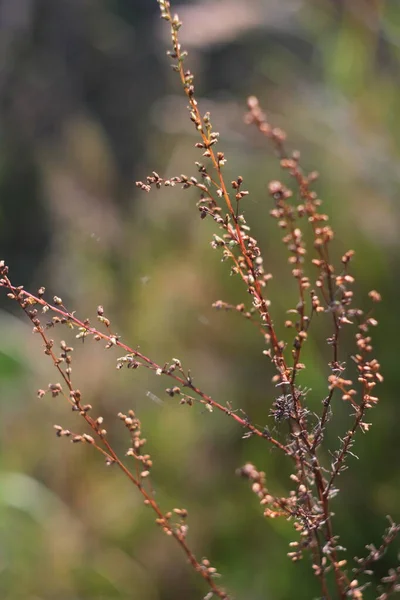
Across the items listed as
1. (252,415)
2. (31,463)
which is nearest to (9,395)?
(31,463)

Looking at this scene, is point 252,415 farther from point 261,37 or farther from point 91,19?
point 91,19

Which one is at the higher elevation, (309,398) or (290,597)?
(309,398)

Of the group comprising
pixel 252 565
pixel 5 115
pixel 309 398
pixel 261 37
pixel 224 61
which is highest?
pixel 5 115

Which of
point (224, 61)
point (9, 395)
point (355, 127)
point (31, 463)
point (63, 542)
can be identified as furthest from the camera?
point (224, 61)

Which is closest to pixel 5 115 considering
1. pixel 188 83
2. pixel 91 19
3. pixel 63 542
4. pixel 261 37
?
pixel 91 19

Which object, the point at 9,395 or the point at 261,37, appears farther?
the point at 261,37

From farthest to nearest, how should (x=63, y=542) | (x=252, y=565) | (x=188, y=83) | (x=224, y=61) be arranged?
(x=224, y=61)
(x=63, y=542)
(x=252, y=565)
(x=188, y=83)
